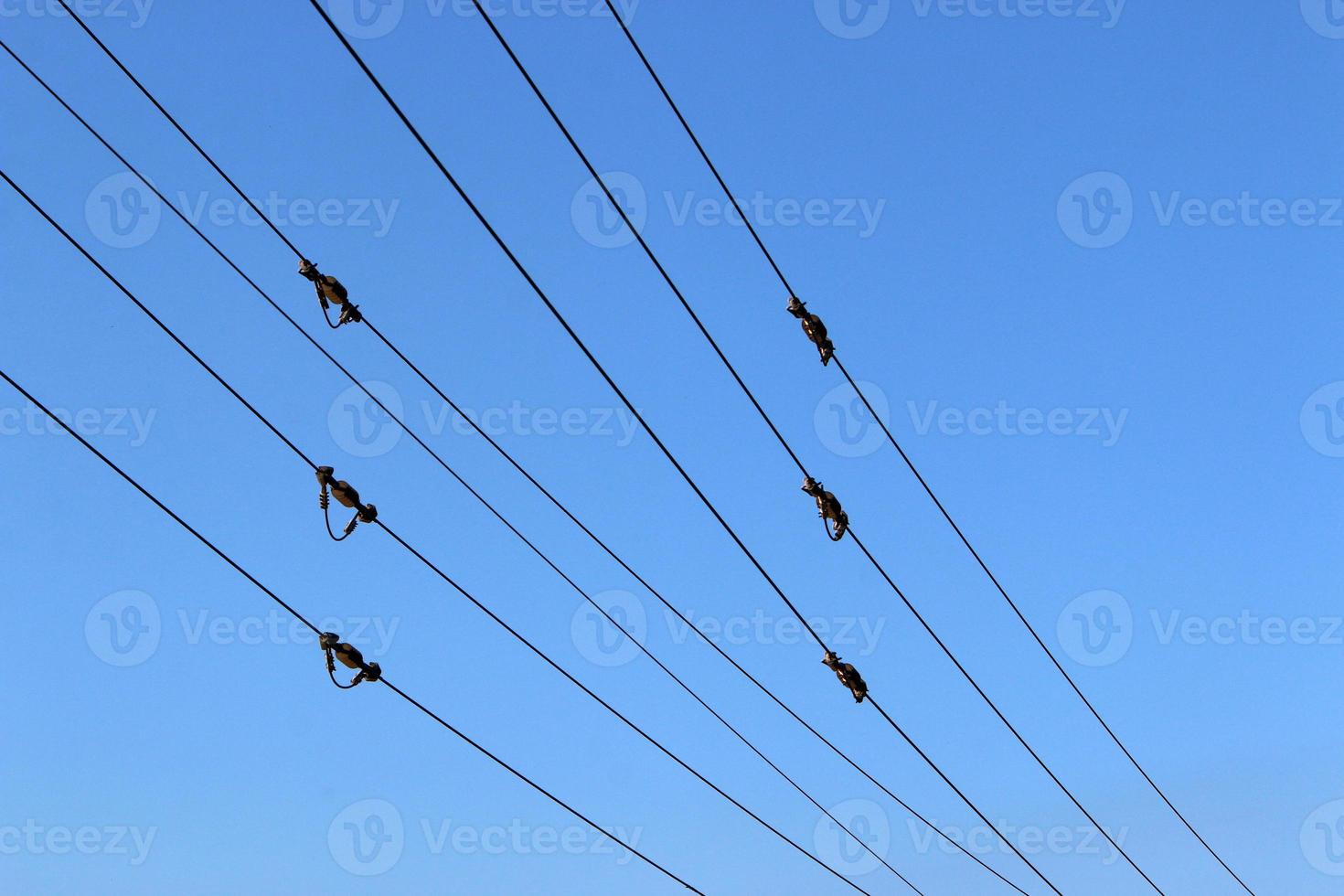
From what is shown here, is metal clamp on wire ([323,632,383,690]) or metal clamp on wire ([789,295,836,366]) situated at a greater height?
metal clamp on wire ([789,295,836,366])

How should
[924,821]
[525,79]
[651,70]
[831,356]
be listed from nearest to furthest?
[525,79] < [651,70] < [831,356] < [924,821]

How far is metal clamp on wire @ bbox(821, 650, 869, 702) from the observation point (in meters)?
15.2

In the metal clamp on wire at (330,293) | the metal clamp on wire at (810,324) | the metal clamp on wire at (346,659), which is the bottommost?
the metal clamp on wire at (346,659)

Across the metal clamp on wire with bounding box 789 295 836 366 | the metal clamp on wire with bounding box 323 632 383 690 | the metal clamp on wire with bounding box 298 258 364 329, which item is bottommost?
the metal clamp on wire with bounding box 323 632 383 690

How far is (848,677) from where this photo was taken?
15.3m

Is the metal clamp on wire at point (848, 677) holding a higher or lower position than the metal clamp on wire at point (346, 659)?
higher

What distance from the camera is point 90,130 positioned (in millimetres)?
11180

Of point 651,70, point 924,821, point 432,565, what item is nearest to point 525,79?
point 651,70

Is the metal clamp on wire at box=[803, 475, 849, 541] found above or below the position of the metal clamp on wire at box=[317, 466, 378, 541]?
above

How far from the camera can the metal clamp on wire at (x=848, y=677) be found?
49.9ft

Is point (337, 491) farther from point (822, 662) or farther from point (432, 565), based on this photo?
point (822, 662)

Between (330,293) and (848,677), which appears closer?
(330,293)

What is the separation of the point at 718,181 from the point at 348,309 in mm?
3118

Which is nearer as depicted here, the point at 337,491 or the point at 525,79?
the point at 525,79
